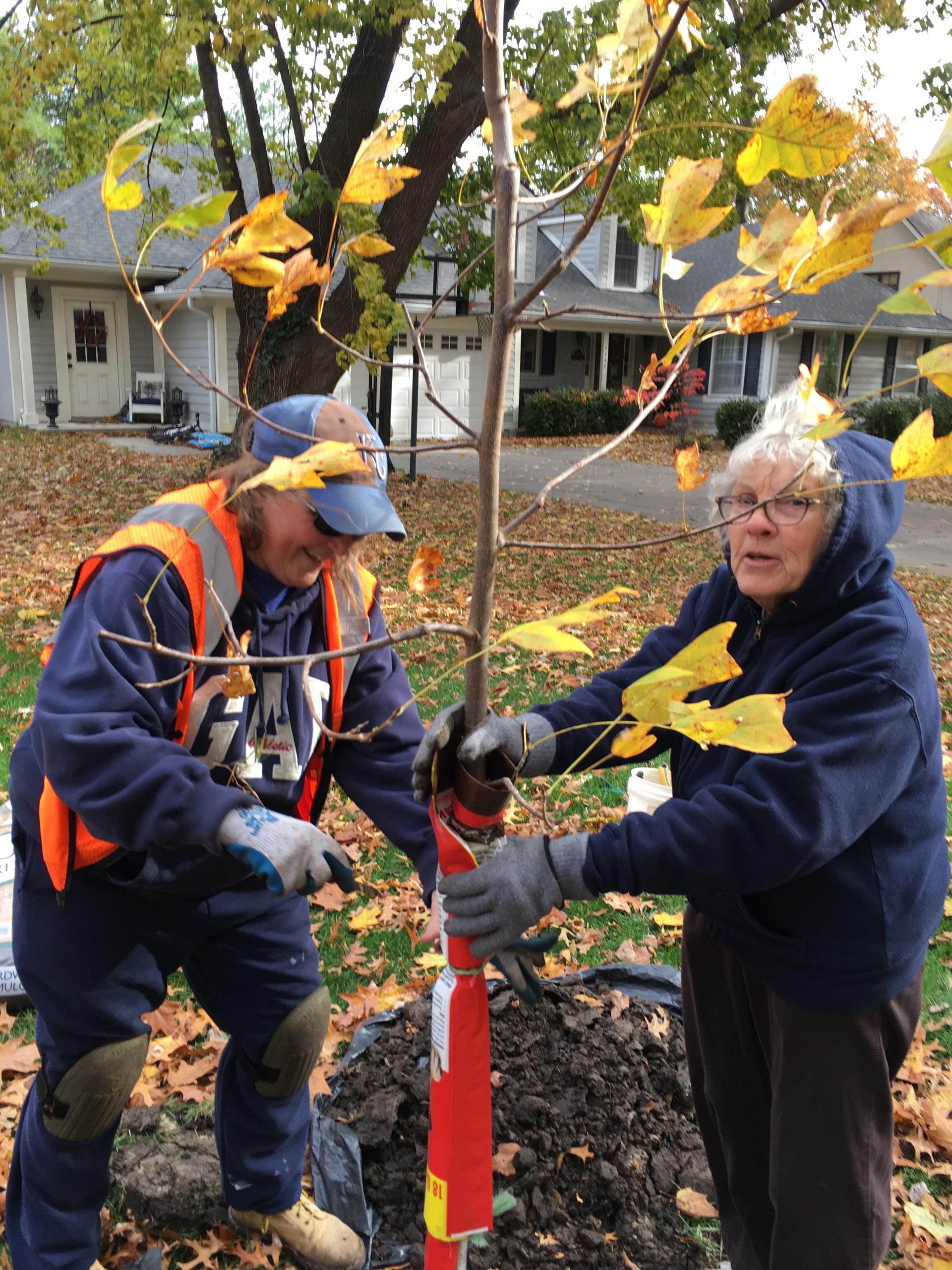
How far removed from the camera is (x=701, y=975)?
7.13ft

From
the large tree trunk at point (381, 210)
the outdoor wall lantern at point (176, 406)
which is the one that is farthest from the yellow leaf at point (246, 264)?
the outdoor wall lantern at point (176, 406)

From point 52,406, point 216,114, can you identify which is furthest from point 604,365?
point 216,114

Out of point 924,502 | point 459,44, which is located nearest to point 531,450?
point 924,502

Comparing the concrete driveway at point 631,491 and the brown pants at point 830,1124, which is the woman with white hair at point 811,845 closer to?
the brown pants at point 830,1124

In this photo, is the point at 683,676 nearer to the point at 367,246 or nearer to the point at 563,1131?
the point at 367,246

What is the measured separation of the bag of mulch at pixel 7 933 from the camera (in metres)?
3.29

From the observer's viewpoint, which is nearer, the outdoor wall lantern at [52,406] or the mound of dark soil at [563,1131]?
Answer: the mound of dark soil at [563,1131]

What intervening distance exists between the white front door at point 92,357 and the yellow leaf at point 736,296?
22701 mm

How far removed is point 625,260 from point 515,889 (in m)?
28.1

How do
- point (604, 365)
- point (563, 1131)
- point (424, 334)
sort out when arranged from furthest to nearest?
point (604, 365)
point (424, 334)
point (563, 1131)

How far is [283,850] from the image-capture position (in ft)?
5.76

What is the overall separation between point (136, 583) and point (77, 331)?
22492mm

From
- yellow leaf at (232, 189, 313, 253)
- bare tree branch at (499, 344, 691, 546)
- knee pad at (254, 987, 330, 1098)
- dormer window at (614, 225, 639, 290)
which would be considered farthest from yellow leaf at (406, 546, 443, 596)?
dormer window at (614, 225, 639, 290)

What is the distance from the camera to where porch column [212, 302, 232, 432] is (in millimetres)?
20016
